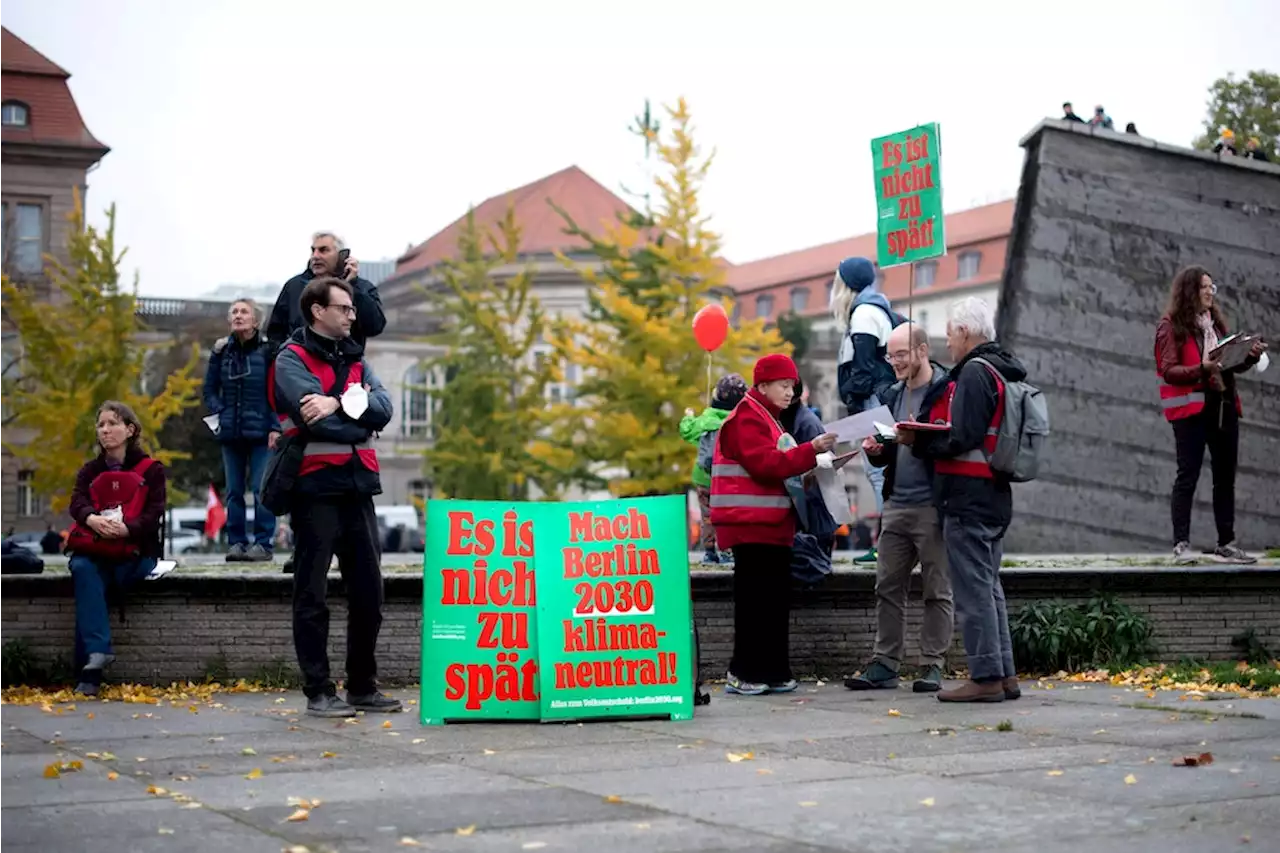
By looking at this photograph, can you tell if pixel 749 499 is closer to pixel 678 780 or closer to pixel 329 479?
pixel 329 479

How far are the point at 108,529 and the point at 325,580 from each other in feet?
6.90

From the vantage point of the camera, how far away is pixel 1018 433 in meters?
9.27

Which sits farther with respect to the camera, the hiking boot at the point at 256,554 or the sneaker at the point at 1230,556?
the hiking boot at the point at 256,554

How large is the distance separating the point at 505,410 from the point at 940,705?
4610 cm

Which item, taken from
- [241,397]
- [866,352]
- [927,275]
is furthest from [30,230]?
[927,275]

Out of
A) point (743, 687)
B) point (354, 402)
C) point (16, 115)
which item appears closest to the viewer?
point (354, 402)

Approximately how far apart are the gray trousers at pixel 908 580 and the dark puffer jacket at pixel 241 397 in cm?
503

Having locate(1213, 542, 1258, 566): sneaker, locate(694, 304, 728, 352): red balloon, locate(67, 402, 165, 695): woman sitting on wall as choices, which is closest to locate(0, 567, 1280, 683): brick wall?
locate(67, 402, 165, 695): woman sitting on wall

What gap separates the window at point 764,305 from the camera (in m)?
108

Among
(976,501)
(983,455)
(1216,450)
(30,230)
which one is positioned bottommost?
(976,501)

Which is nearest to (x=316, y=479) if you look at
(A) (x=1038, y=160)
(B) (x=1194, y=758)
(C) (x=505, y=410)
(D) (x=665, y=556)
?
(D) (x=665, y=556)

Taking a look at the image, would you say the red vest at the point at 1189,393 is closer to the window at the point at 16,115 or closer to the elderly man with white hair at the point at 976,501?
the elderly man with white hair at the point at 976,501

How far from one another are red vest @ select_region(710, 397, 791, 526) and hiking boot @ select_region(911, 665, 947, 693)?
3.81ft

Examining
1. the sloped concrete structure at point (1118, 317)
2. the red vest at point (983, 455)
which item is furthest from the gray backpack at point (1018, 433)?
the sloped concrete structure at point (1118, 317)
